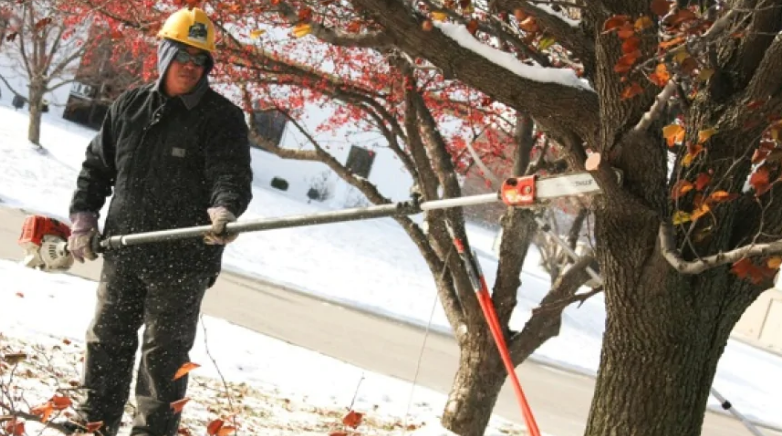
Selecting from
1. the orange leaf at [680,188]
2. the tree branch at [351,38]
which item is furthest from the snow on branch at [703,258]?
the tree branch at [351,38]

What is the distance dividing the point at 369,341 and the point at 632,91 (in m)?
9.95

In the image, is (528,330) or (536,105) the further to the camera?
(528,330)

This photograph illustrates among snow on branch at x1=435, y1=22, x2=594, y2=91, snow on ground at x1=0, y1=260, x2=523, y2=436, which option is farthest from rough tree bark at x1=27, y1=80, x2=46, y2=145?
snow on branch at x1=435, y1=22, x2=594, y2=91

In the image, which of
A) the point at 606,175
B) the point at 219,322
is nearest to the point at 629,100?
the point at 606,175

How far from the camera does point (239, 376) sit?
7.20m

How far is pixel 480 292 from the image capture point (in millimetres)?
4930

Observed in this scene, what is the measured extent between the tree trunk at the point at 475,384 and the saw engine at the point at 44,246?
3033mm

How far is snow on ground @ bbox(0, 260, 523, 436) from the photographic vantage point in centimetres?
528

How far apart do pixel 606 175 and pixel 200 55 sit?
185cm

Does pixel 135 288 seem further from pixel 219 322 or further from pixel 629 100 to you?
pixel 219 322

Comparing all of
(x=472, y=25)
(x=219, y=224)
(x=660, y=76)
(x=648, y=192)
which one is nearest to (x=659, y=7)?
(x=660, y=76)

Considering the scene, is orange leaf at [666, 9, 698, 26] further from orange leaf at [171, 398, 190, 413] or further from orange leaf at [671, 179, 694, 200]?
orange leaf at [171, 398, 190, 413]

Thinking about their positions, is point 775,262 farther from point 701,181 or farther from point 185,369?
point 185,369

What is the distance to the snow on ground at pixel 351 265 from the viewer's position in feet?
55.0
